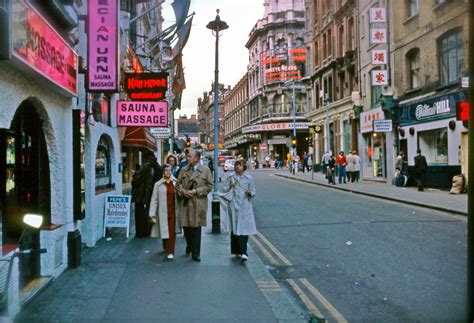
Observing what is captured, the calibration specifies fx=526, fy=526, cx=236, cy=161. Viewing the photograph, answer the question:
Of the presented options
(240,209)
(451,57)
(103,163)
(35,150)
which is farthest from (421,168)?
(35,150)

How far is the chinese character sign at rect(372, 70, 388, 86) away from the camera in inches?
1084

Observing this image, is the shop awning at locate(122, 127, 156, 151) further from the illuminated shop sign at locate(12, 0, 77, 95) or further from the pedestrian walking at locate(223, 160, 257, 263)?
the illuminated shop sign at locate(12, 0, 77, 95)

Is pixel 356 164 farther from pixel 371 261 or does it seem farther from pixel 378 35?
pixel 371 261

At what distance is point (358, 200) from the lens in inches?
782

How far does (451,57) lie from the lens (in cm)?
2161

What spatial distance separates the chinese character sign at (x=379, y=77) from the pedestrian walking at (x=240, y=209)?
67.0ft

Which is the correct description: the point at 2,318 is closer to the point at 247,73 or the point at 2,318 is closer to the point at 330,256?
the point at 330,256

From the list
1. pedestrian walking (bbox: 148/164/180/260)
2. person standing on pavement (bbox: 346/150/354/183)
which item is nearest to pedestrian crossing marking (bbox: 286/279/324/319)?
pedestrian walking (bbox: 148/164/180/260)

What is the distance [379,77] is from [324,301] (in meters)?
22.9

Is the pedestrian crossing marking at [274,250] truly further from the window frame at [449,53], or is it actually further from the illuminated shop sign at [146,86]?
the window frame at [449,53]

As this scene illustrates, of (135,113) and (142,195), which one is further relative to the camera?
(135,113)

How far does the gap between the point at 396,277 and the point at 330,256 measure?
1.85 m

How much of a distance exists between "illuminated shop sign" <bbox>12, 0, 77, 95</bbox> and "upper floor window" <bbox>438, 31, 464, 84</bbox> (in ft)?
56.5

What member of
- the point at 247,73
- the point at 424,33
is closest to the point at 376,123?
the point at 424,33
